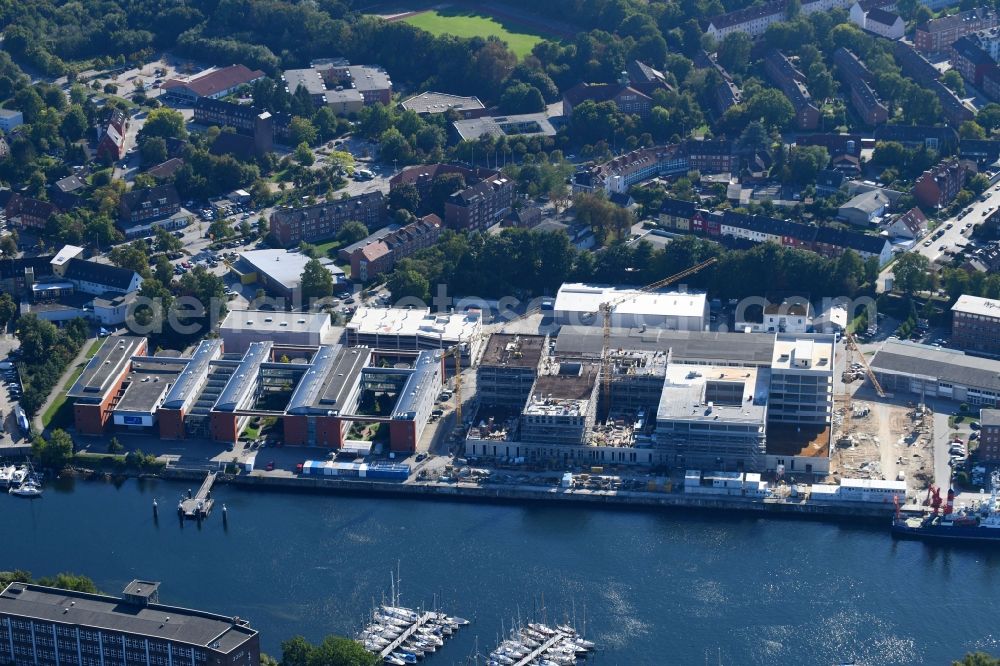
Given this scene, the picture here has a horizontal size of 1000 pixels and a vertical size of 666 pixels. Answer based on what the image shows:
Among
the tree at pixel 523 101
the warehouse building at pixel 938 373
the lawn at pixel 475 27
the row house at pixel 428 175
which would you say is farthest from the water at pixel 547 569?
the lawn at pixel 475 27

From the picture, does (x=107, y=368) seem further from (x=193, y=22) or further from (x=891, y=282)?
(x=193, y=22)

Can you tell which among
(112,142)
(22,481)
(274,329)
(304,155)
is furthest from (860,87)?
(22,481)

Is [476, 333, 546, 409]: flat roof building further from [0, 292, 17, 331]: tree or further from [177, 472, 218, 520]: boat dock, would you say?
[0, 292, 17, 331]: tree

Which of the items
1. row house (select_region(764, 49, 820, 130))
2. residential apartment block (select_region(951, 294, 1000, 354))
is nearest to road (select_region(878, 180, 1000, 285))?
residential apartment block (select_region(951, 294, 1000, 354))

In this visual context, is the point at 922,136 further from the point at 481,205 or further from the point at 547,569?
the point at 547,569

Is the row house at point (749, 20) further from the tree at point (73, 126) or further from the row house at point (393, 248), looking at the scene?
the tree at point (73, 126)

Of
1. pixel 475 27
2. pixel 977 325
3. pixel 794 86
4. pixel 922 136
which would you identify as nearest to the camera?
pixel 977 325
